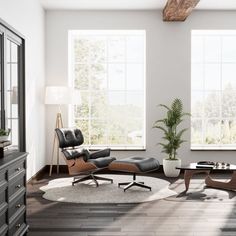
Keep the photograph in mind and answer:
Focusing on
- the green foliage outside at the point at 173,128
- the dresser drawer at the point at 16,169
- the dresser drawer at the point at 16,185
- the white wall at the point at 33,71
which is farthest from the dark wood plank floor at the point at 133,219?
the green foliage outside at the point at 173,128

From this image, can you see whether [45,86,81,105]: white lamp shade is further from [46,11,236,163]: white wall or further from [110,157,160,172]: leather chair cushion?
[110,157,160,172]: leather chair cushion

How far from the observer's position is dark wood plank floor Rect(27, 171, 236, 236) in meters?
4.06

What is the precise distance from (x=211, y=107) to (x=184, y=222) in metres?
4.24

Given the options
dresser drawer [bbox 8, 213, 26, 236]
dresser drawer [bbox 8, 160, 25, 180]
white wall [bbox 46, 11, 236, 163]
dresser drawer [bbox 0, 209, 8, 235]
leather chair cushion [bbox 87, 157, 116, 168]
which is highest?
white wall [bbox 46, 11, 236, 163]

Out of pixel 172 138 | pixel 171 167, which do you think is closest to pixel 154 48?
pixel 172 138

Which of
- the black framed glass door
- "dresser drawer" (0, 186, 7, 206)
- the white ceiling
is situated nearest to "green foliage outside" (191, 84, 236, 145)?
the white ceiling

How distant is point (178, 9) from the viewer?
22.9ft

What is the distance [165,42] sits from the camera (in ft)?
25.9

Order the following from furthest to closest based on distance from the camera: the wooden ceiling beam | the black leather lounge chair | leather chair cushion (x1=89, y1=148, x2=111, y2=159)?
the wooden ceiling beam
leather chair cushion (x1=89, y1=148, x2=111, y2=159)
the black leather lounge chair

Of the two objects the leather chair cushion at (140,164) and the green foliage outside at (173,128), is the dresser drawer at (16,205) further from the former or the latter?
the green foliage outside at (173,128)

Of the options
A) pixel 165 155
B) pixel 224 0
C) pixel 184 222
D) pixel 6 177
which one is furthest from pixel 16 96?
pixel 224 0

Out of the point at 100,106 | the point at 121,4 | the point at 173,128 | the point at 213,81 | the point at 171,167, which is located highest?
the point at 121,4

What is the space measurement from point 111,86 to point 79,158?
2.50m

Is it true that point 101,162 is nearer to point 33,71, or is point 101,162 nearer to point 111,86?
point 33,71
